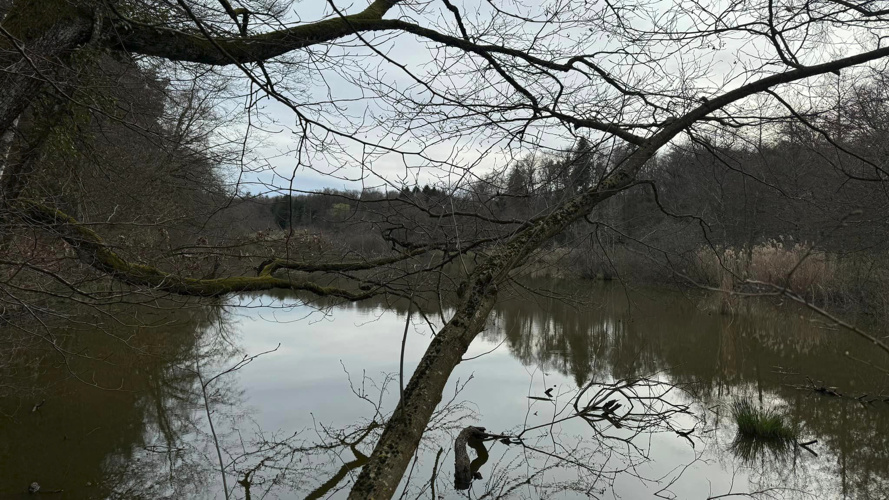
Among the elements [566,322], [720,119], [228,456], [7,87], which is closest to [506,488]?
[228,456]

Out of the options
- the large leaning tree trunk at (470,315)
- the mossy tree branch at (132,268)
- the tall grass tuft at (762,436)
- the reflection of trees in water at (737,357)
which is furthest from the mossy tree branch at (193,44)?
the tall grass tuft at (762,436)

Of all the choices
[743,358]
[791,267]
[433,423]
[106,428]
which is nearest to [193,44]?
[433,423]

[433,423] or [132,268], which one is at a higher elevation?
[132,268]

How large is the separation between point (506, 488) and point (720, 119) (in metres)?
3.23

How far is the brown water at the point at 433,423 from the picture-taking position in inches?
193

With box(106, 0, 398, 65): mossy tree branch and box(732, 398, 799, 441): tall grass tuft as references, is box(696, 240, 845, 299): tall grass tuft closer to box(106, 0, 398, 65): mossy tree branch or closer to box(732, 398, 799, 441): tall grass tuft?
box(732, 398, 799, 441): tall grass tuft

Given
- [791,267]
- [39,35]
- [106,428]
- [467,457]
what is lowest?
[106,428]

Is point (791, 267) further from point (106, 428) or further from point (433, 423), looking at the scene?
point (106, 428)

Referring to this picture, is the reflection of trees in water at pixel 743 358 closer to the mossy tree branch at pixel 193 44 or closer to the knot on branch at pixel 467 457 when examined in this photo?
the knot on branch at pixel 467 457

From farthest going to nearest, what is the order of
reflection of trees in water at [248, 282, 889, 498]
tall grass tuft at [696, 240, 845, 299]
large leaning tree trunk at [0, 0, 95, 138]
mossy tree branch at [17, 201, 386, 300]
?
tall grass tuft at [696, 240, 845, 299] → reflection of trees in water at [248, 282, 889, 498] → mossy tree branch at [17, 201, 386, 300] → large leaning tree trunk at [0, 0, 95, 138]

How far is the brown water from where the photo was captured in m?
4.91

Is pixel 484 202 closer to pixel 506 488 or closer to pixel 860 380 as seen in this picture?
pixel 506 488

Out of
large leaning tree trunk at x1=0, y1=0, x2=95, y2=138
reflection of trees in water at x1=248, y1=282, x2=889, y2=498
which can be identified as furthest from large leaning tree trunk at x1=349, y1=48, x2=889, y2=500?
large leaning tree trunk at x1=0, y1=0, x2=95, y2=138

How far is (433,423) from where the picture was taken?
6.14 meters
